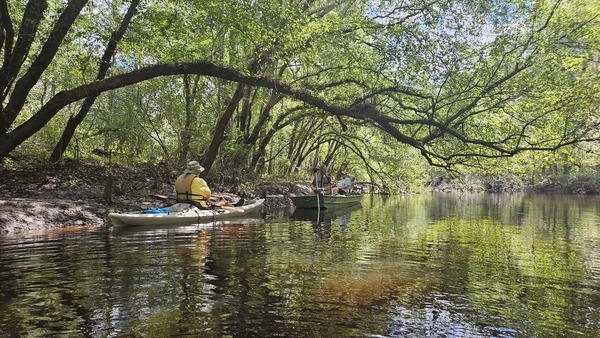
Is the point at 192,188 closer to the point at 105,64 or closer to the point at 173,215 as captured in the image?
the point at 173,215

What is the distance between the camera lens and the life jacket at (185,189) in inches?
438

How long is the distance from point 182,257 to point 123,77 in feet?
19.7

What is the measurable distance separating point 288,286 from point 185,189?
686 centimetres

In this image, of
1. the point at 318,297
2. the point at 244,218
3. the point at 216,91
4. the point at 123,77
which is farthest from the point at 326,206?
the point at 318,297

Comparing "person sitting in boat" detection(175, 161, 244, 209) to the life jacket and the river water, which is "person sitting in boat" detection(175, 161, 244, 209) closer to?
the life jacket

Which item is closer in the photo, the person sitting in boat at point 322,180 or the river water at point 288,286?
the river water at point 288,286

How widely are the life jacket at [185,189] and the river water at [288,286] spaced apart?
1.97m

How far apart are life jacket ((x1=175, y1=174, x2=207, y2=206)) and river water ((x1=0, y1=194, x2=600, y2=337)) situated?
1966mm

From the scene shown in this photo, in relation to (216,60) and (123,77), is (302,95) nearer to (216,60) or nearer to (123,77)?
(216,60)

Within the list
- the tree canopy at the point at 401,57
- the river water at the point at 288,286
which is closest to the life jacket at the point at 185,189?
the river water at the point at 288,286

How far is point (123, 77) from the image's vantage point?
34.5 feet

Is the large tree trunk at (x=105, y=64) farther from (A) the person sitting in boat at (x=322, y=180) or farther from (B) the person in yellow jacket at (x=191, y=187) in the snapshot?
(A) the person sitting in boat at (x=322, y=180)

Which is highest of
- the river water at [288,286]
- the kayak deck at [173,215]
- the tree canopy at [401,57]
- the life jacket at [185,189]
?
the tree canopy at [401,57]

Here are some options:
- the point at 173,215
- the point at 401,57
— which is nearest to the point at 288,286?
the point at 173,215
